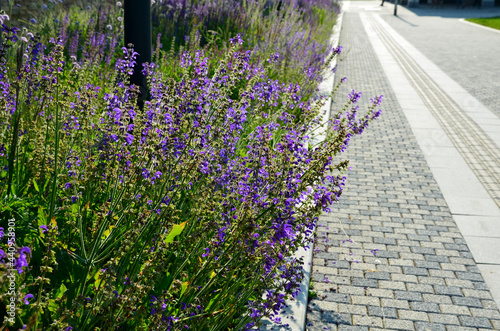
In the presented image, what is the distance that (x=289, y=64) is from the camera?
941 cm

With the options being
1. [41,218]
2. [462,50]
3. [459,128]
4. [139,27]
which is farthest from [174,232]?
[462,50]

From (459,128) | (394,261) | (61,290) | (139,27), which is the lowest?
(394,261)

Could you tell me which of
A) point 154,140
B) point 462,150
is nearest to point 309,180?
point 154,140

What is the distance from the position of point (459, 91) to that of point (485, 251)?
327 inches

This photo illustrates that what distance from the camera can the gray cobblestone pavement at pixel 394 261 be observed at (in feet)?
12.5

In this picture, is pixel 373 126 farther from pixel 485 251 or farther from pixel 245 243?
pixel 245 243

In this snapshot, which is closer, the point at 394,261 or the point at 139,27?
the point at 394,261

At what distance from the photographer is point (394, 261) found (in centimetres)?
465

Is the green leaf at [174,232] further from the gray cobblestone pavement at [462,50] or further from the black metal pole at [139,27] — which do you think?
the gray cobblestone pavement at [462,50]

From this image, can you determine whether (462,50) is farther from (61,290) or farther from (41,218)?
(61,290)

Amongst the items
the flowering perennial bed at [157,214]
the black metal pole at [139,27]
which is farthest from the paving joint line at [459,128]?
the black metal pole at [139,27]

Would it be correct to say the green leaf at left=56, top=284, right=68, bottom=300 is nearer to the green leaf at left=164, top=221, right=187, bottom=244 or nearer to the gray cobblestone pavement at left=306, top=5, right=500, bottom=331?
the green leaf at left=164, top=221, right=187, bottom=244

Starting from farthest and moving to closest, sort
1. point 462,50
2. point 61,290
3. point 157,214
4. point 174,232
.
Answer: point 462,50 < point 174,232 < point 157,214 < point 61,290

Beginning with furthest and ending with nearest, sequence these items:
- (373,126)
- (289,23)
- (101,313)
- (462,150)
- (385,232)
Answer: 1. (289,23)
2. (373,126)
3. (462,150)
4. (385,232)
5. (101,313)
